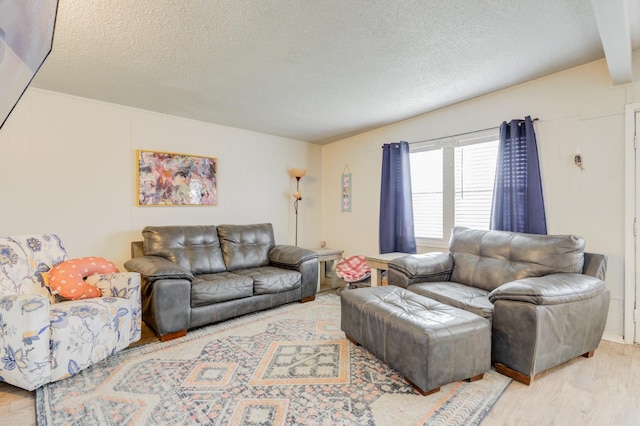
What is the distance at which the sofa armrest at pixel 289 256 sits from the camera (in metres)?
3.62

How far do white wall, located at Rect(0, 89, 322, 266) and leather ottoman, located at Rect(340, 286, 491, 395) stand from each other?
277 centimetres

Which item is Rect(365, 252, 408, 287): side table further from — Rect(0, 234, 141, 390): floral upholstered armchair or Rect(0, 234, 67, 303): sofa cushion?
Rect(0, 234, 67, 303): sofa cushion

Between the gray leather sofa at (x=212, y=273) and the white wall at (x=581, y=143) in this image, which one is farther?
the gray leather sofa at (x=212, y=273)

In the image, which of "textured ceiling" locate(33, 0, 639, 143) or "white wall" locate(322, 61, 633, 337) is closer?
"textured ceiling" locate(33, 0, 639, 143)

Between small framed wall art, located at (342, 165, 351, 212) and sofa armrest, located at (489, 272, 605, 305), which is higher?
small framed wall art, located at (342, 165, 351, 212)

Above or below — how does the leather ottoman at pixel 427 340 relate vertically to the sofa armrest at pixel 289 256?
below

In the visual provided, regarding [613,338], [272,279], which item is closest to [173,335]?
[272,279]

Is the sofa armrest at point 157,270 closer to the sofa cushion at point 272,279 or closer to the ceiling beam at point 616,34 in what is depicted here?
the sofa cushion at point 272,279

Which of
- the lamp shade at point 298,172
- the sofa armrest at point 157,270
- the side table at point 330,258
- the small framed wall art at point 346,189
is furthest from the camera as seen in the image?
the small framed wall art at point 346,189

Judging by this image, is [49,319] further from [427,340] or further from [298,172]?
[298,172]

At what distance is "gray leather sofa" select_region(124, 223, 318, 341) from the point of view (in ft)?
8.61

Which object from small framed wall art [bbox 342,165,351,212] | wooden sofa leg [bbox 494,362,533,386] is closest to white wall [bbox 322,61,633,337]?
wooden sofa leg [bbox 494,362,533,386]

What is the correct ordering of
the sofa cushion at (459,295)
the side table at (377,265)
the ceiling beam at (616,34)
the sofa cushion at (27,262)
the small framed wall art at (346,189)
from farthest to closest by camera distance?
the small framed wall art at (346,189), the side table at (377,265), the sofa cushion at (27,262), the sofa cushion at (459,295), the ceiling beam at (616,34)

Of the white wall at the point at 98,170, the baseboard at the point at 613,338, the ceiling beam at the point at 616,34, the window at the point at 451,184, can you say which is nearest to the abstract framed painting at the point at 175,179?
the white wall at the point at 98,170
